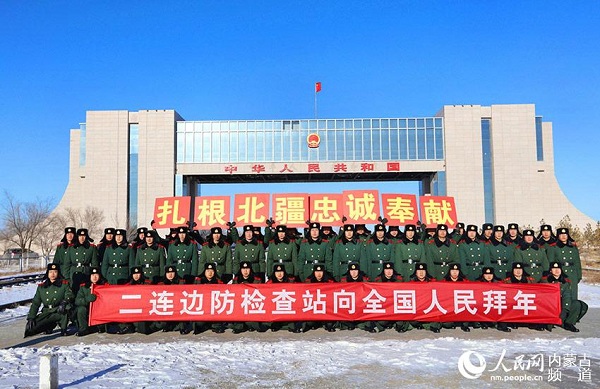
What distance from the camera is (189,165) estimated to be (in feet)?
157

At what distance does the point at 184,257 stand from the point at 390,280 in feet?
13.8

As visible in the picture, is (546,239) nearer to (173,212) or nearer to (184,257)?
(184,257)

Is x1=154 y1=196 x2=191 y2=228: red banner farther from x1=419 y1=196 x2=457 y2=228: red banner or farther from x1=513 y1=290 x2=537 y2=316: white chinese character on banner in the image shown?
x1=513 y1=290 x2=537 y2=316: white chinese character on banner

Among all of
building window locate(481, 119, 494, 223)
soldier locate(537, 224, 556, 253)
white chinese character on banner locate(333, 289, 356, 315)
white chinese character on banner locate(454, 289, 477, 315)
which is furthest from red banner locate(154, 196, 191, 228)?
building window locate(481, 119, 494, 223)

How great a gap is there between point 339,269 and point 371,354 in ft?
9.55

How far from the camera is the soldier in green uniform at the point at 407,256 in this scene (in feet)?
31.8

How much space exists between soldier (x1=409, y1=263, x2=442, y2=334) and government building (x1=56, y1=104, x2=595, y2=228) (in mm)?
36985

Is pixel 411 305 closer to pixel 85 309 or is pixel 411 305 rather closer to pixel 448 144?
pixel 85 309

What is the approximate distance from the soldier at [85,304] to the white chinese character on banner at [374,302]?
486 cm

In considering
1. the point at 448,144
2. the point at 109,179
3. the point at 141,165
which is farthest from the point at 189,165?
the point at 448,144

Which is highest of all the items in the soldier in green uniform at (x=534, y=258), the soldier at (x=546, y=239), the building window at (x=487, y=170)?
the building window at (x=487, y=170)

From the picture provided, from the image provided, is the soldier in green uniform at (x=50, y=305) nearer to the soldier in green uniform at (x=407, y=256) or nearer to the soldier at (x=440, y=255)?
the soldier in green uniform at (x=407, y=256)

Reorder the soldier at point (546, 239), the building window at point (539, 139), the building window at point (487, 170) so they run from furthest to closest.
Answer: the building window at point (539, 139) → the building window at point (487, 170) → the soldier at point (546, 239)

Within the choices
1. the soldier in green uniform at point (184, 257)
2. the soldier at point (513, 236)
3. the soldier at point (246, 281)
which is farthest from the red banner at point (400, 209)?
the soldier in green uniform at point (184, 257)
